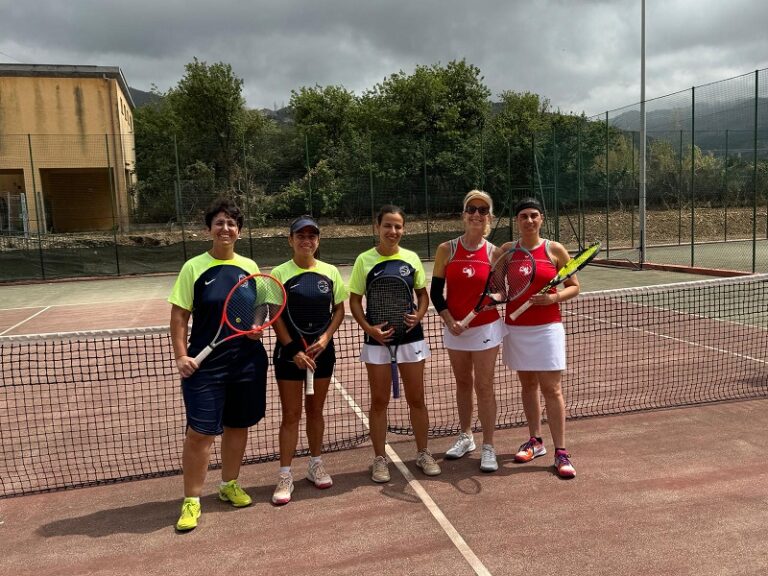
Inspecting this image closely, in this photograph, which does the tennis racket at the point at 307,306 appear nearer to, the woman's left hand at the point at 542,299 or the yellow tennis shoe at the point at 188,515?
the yellow tennis shoe at the point at 188,515

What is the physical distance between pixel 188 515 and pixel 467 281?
2126 mm

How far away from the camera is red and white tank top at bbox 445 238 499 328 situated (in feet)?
13.0

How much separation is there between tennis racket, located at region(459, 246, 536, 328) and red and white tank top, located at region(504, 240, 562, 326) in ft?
0.27

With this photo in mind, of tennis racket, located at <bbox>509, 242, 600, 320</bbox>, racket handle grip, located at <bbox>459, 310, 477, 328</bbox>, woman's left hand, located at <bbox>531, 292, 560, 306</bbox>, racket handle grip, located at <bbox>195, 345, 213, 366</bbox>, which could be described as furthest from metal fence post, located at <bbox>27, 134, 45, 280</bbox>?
woman's left hand, located at <bbox>531, 292, 560, 306</bbox>

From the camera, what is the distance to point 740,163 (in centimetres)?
2333

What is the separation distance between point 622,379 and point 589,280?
9.94 meters

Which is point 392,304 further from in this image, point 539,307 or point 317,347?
point 539,307

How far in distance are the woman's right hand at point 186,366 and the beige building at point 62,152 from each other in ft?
63.3

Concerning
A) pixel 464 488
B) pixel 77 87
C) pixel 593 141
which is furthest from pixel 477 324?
pixel 77 87

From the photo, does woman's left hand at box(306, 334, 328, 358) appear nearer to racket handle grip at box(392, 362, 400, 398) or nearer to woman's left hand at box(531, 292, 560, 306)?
racket handle grip at box(392, 362, 400, 398)

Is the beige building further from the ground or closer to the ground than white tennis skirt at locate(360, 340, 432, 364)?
further from the ground

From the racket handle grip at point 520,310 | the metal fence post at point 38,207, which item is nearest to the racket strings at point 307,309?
the racket handle grip at point 520,310

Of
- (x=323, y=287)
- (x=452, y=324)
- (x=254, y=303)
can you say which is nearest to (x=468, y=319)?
(x=452, y=324)

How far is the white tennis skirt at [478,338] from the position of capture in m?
3.96
